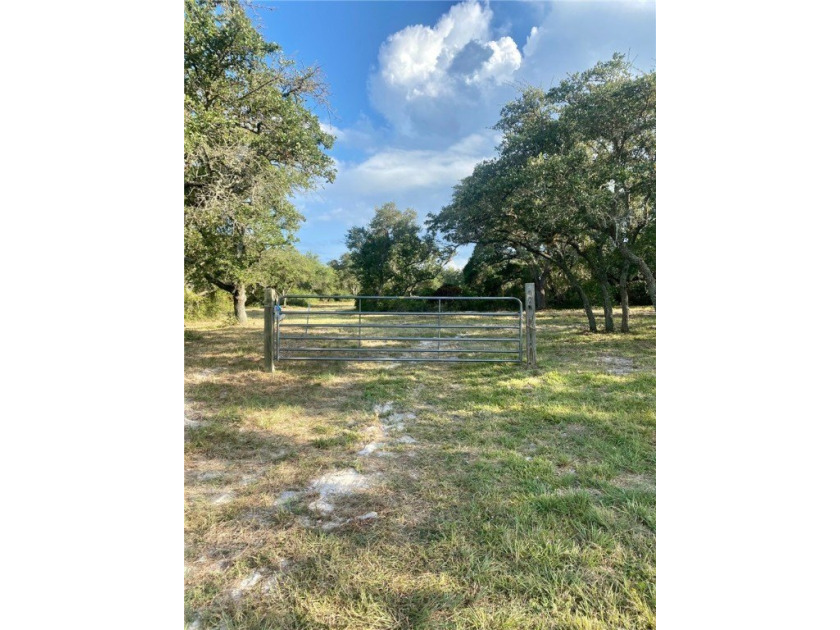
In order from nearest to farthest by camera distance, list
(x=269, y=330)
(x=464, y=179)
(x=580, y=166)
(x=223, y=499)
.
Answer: (x=223, y=499)
(x=269, y=330)
(x=580, y=166)
(x=464, y=179)

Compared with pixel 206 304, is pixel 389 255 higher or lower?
higher

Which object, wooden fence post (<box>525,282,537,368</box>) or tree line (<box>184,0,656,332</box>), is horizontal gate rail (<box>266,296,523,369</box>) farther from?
tree line (<box>184,0,656,332</box>)

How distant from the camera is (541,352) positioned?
4.75 meters

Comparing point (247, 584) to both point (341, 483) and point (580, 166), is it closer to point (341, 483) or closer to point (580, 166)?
point (341, 483)

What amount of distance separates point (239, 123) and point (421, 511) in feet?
13.1

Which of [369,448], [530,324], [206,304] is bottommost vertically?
[369,448]

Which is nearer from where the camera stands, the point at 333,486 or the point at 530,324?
the point at 333,486

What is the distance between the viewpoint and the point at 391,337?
3641 millimetres

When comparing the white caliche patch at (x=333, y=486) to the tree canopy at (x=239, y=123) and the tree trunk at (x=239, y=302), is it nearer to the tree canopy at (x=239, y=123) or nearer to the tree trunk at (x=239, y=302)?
the tree canopy at (x=239, y=123)

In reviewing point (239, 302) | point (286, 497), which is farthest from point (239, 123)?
point (239, 302)

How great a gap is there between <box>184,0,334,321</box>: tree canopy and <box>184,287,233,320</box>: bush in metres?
5.10

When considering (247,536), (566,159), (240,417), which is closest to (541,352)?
(566,159)

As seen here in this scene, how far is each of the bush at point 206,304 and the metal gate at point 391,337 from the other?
200cm

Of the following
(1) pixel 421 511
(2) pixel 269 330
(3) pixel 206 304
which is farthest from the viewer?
(3) pixel 206 304
